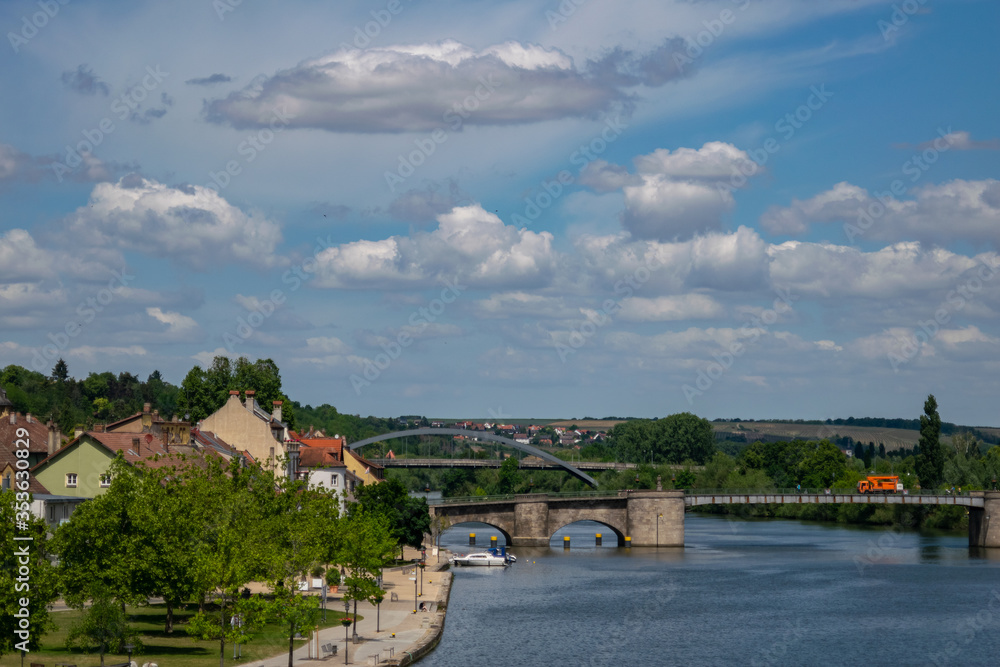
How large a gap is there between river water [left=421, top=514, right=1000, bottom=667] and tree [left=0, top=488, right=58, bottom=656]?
71.8ft

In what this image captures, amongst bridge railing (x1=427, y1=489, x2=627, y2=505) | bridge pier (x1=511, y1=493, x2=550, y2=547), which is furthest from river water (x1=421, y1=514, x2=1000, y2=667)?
bridge railing (x1=427, y1=489, x2=627, y2=505)

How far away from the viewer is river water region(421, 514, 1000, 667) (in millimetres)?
68000

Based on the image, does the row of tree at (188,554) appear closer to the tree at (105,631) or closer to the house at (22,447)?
the tree at (105,631)

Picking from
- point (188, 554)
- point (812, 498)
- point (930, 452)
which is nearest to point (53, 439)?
point (188, 554)

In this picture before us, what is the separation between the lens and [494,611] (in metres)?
83.3

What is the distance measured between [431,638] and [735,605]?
3162 cm

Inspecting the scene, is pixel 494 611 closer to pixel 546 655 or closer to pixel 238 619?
pixel 546 655

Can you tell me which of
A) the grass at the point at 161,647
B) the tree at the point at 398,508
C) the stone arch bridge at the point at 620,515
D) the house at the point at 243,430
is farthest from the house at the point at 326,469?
the grass at the point at 161,647

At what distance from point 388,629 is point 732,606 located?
3135 centimetres

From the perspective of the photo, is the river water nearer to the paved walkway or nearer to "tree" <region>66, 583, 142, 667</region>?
the paved walkway

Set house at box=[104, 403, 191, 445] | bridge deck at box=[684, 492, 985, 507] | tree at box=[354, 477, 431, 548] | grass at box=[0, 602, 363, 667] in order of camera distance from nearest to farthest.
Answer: grass at box=[0, 602, 363, 667]
house at box=[104, 403, 191, 445]
tree at box=[354, 477, 431, 548]
bridge deck at box=[684, 492, 985, 507]

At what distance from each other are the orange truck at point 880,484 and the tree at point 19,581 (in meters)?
128

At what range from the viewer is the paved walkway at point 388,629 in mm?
55438

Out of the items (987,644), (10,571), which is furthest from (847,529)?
(10,571)
